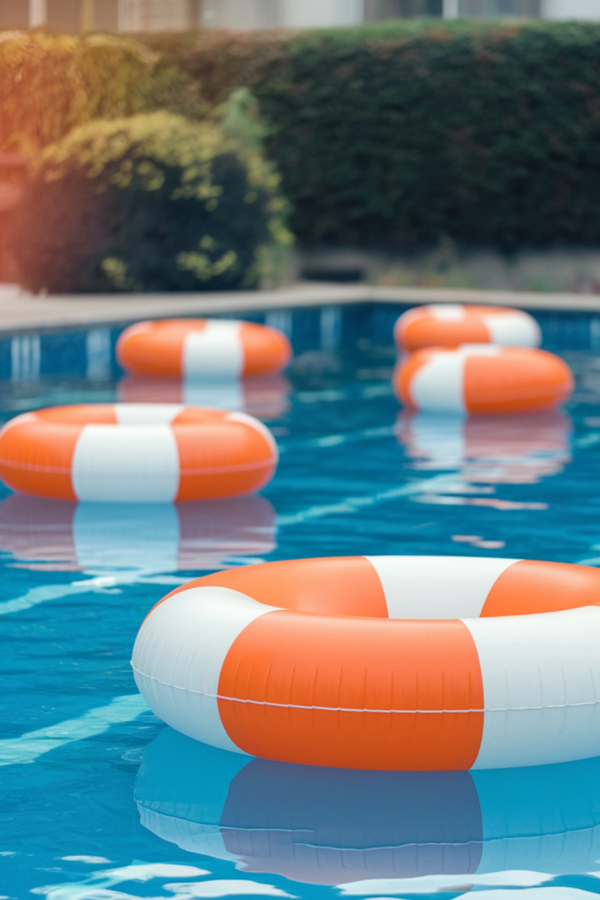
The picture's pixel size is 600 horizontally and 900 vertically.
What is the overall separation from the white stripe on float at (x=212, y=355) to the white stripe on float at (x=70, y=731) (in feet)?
20.0

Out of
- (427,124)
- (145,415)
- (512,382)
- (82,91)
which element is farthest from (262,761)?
(82,91)

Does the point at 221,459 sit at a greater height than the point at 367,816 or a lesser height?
greater

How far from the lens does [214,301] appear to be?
39.6ft

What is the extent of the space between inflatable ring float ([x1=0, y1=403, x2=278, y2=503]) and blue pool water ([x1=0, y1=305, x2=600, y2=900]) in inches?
3.7

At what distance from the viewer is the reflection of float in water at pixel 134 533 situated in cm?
463

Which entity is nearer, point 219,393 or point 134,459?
point 134,459

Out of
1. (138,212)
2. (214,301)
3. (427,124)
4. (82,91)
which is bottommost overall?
(214,301)

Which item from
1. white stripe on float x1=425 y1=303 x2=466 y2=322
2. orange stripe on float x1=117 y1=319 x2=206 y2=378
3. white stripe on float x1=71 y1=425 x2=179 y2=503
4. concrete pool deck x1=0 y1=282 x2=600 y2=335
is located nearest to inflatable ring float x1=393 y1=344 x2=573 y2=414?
orange stripe on float x1=117 y1=319 x2=206 y2=378

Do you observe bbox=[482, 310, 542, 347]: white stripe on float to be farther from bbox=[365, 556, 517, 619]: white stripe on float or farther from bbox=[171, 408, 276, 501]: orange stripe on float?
bbox=[365, 556, 517, 619]: white stripe on float

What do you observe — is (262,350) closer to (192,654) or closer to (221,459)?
(221,459)

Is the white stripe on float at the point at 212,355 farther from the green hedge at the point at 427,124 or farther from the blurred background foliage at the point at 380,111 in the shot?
the green hedge at the point at 427,124

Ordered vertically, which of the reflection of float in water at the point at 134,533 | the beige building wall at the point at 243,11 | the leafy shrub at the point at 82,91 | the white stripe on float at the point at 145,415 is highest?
the beige building wall at the point at 243,11

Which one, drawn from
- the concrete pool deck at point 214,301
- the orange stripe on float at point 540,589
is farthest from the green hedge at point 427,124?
the orange stripe on float at point 540,589

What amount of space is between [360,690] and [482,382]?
5421mm
